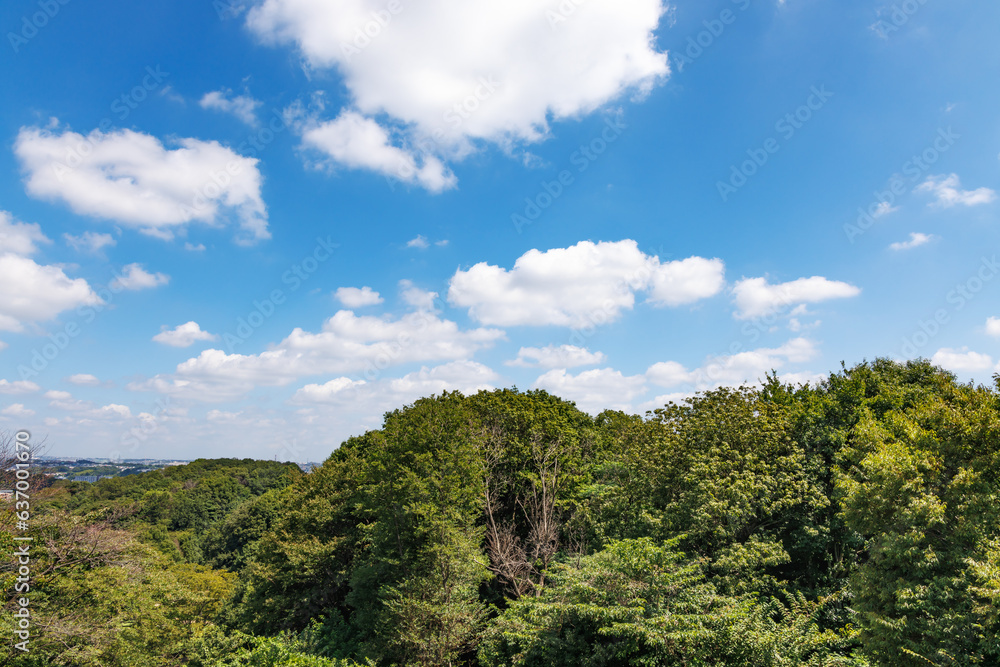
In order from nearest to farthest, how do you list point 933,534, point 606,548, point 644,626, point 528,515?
point 644,626 < point 933,534 < point 606,548 < point 528,515

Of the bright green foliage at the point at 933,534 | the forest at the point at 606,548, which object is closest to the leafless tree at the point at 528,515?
the forest at the point at 606,548

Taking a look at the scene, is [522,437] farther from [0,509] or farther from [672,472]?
[0,509]

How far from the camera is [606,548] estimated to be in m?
17.1

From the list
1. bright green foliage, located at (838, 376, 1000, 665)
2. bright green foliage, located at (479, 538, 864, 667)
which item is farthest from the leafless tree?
bright green foliage, located at (838, 376, 1000, 665)

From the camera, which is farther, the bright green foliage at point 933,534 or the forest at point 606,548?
the forest at point 606,548

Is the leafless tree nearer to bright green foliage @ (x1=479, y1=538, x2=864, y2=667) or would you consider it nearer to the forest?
the forest

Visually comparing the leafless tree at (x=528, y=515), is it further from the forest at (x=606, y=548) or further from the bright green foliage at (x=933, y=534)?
the bright green foliage at (x=933, y=534)

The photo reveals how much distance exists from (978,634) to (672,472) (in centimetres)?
1000

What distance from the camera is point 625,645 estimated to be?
462 inches

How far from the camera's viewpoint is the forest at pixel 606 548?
496 inches

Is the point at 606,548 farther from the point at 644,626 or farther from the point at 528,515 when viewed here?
the point at 528,515

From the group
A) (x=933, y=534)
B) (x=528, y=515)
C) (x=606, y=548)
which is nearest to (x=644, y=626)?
(x=606, y=548)

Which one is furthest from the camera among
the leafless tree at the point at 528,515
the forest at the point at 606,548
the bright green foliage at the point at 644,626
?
the leafless tree at the point at 528,515

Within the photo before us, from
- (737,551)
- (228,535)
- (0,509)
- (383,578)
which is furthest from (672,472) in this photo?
(228,535)
